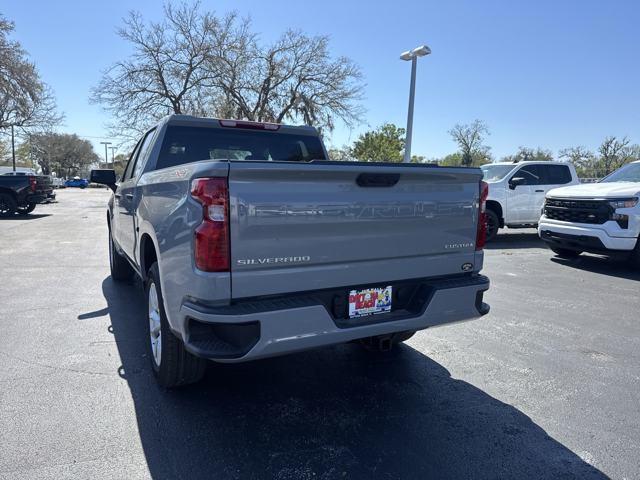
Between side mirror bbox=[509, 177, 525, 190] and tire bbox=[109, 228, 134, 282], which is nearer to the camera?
tire bbox=[109, 228, 134, 282]

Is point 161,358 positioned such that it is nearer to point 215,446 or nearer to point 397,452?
point 215,446

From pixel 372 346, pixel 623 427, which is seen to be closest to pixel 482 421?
pixel 623 427

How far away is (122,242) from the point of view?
5.17 m

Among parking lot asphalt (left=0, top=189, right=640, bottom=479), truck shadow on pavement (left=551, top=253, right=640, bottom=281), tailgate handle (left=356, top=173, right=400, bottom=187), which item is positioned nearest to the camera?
parking lot asphalt (left=0, top=189, right=640, bottom=479)

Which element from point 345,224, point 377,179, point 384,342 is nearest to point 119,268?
point 384,342

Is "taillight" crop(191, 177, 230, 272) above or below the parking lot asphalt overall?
above

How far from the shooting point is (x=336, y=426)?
286 cm

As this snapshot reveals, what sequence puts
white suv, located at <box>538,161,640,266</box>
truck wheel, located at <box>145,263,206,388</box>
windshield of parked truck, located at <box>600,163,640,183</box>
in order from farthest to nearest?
1. windshield of parked truck, located at <box>600,163,640,183</box>
2. white suv, located at <box>538,161,640,266</box>
3. truck wheel, located at <box>145,263,206,388</box>

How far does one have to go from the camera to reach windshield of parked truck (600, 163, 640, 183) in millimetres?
8484

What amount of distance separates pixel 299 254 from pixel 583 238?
7.06 meters

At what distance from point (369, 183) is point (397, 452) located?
5.21 ft

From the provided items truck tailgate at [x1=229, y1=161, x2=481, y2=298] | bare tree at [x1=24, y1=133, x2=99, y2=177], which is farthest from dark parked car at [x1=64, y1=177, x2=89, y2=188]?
truck tailgate at [x1=229, y1=161, x2=481, y2=298]

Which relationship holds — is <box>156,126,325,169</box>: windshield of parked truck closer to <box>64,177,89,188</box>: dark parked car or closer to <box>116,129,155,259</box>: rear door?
<box>116,129,155,259</box>: rear door

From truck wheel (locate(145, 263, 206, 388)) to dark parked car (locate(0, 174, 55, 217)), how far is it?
51.6 ft
